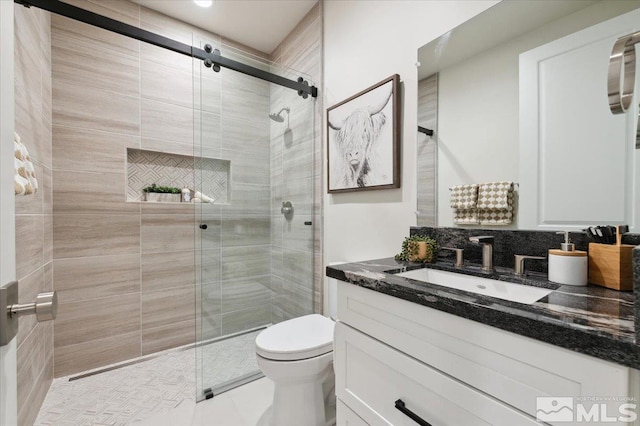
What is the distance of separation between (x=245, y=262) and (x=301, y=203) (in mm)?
607

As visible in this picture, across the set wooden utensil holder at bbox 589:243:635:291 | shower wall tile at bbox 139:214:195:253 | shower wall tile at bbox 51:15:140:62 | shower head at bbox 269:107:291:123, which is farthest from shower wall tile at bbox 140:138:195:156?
wooden utensil holder at bbox 589:243:635:291

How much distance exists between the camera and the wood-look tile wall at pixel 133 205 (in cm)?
186

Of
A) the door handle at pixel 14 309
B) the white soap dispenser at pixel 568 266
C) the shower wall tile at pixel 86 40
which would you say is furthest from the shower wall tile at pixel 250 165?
the white soap dispenser at pixel 568 266

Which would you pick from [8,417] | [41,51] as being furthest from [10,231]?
[41,51]

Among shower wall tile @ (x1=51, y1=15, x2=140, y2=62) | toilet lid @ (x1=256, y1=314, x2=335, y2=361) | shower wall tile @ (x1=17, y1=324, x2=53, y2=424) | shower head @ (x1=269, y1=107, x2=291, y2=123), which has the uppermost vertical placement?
shower wall tile @ (x1=51, y1=15, x2=140, y2=62)

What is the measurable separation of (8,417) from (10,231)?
0.32 m

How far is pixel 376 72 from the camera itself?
1.62 m

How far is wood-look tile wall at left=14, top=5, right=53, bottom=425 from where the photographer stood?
131cm

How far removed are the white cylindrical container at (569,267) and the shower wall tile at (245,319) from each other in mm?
1725

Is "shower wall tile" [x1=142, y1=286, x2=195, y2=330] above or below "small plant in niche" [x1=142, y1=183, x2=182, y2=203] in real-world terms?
below

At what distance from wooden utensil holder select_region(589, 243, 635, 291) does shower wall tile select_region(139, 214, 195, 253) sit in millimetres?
2481

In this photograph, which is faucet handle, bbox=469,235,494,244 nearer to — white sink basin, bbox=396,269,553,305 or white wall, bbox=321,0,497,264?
white sink basin, bbox=396,269,553,305

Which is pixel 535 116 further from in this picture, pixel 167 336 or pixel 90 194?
pixel 167 336

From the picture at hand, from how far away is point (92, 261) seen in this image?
1978 mm
